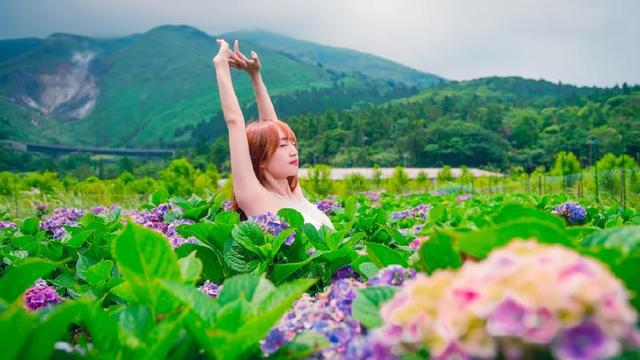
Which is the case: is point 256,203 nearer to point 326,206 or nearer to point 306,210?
point 306,210

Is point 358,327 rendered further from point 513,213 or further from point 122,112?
point 122,112

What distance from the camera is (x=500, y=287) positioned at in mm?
710

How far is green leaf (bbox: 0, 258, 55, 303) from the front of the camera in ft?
3.64

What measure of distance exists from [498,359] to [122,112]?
189087 millimetres

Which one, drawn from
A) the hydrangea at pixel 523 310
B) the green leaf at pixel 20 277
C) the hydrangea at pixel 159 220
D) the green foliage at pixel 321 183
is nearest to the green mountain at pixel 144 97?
the green foliage at pixel 321 183

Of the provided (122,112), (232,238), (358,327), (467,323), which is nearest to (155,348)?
(358,327)

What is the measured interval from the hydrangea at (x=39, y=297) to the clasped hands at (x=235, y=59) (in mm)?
1610

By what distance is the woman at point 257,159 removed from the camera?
307cm

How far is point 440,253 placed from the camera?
3.33 feet

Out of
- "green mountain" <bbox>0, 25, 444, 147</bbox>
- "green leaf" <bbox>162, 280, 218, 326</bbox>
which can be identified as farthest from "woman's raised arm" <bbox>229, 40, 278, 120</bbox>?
"green mountain" <bbox>0, 25, 444, 147</bbox>

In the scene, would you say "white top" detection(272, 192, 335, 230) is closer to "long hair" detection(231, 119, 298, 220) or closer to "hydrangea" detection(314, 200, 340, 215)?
"long hair" detection(231, 119, 298, 220)

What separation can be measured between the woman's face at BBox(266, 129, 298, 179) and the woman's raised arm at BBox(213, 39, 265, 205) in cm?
19

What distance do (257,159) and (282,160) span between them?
148 millimetres

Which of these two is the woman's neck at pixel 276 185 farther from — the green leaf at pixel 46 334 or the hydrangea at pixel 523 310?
the hydrangea at pixel 523 310
